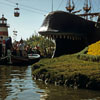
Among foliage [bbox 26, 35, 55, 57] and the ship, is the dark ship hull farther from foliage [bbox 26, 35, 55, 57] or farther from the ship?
foliage [bbox 26, 35, 55, 57]

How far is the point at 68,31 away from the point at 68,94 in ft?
19.1

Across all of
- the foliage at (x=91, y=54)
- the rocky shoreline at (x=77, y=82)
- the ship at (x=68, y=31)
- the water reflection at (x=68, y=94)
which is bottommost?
the water reflection at (x=68, y=94)

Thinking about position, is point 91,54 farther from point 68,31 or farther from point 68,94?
point 68,94

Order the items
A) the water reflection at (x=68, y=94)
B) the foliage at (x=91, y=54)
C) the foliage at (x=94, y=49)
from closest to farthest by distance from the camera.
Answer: the water reflection at (x=68, y=94), the foliage at (x=91, y=54), the foliage at (x=94, y=49)

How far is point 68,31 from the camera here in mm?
12203

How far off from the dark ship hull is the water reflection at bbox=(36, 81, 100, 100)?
500cm

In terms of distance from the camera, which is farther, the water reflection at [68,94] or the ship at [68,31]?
the ship at [68,31]

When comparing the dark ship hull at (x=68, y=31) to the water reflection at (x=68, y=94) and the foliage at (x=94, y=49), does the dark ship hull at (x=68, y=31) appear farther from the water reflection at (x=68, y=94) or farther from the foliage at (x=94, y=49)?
the water reflection at (x=68, y=94)

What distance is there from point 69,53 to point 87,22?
1974 millimetres

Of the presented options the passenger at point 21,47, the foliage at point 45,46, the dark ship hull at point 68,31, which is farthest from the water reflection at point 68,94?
the foliage at point 45,46

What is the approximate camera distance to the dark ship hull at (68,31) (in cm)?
1220

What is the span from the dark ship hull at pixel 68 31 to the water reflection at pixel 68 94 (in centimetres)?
500

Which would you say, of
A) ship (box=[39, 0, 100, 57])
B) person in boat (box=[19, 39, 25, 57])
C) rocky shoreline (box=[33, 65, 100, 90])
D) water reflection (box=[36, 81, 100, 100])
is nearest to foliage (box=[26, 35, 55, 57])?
person in boat (box=[19, 39, 25, 57])

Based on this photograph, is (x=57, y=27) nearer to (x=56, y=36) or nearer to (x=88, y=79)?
(x=56, y=36)
